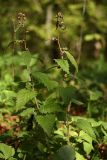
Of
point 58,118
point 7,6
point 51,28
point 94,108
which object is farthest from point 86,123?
point 51,28

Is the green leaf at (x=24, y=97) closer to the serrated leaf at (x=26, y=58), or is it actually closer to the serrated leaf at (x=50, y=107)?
the serrated leaf at (x=50, y=107)

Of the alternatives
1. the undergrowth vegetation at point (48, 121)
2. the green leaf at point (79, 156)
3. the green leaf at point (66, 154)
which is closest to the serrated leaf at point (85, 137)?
the undergrowth vegetation at point (48, 121)

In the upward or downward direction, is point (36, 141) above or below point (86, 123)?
below

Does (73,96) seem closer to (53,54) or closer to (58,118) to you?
(58,118)

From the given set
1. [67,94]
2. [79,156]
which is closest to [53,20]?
[79,156]

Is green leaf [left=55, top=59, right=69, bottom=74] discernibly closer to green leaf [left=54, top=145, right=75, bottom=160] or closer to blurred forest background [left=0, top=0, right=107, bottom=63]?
green leaf [left=54, top=145, right=75, bottom=160]

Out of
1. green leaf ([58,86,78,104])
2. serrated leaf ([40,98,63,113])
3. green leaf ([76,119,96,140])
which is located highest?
green leaf ([58,86,78,104])

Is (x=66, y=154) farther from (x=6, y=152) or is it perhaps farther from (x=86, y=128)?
(x=6, y=152)

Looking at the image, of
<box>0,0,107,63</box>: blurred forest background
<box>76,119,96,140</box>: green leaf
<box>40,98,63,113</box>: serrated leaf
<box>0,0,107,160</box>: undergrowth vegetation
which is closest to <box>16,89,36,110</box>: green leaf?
<box>0,0,107,160</box>: undergrowth vegetation
